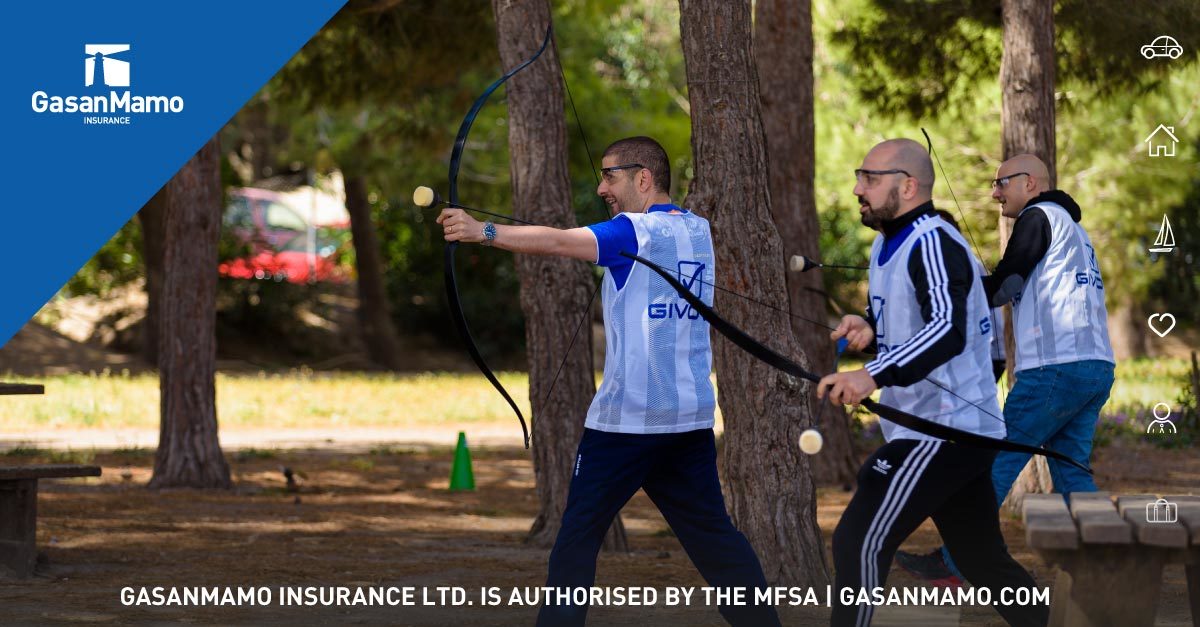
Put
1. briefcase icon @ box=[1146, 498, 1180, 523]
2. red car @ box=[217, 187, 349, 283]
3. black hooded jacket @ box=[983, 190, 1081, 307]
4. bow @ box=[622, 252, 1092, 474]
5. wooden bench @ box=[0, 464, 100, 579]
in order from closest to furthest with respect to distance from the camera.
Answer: briefcase icon @ box=[1146, 498, 1180, 523]
bow @ box=[622, 252, 1092, 474]
black hooded jacket @ box=[983, 190, 1081, 307]
wooden bench @ box=[0, 464, 100, 579]
red car @ box=[217, 187, 349, 283]

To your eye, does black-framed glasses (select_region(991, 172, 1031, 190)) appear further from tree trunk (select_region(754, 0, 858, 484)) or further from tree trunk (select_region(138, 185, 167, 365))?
tree trunk (select_region(138, 185, 167, 365))

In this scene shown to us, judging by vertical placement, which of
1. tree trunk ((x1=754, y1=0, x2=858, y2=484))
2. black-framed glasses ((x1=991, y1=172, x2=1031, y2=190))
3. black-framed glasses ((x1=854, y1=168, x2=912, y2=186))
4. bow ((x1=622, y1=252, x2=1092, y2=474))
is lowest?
bow ((x1=622, y1=252, x2=1092, y2=474))

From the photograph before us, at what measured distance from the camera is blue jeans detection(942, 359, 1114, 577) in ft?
21.7

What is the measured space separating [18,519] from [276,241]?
29568 millimetres

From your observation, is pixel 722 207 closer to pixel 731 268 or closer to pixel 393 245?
pixel 731 268

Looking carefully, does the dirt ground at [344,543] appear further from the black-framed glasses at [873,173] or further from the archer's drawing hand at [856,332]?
the black-framed glasses at [873,173]

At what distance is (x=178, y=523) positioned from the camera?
1017cm

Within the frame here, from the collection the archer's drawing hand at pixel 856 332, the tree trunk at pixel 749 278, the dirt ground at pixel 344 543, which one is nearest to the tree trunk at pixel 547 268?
the dirt ground at pixel 344 543

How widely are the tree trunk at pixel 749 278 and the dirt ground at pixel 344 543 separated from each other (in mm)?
462

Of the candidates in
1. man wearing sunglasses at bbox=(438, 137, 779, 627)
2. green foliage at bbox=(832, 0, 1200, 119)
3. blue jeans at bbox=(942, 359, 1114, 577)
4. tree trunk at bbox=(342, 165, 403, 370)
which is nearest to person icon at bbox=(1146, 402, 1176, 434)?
blue jeans at bbox=(942, 359, 1114, 577)

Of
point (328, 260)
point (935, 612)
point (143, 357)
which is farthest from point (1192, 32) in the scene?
point (328, 260)

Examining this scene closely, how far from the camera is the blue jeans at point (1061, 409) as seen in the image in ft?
21.7

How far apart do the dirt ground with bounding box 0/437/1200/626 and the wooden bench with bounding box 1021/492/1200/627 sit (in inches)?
64.9

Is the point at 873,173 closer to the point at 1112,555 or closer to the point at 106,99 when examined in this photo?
the point at 1112,555
